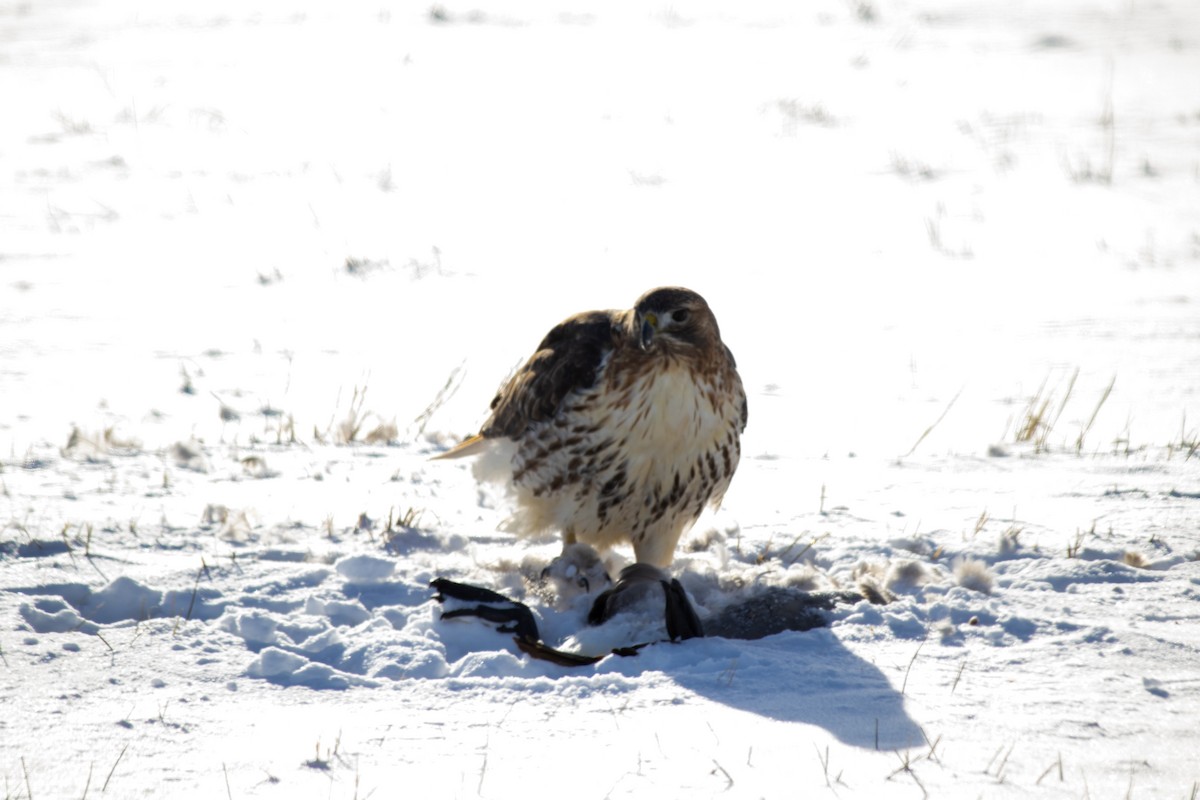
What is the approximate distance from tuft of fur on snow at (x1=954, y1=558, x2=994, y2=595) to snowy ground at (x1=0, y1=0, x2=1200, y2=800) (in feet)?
0.25

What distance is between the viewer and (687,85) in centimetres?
1460

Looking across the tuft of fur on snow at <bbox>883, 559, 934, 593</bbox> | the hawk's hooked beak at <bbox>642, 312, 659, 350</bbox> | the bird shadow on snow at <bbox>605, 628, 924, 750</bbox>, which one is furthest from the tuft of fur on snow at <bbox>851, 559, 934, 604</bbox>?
the hawk's hooked beak at <bbox>642, 312, 659, 350</bbox>

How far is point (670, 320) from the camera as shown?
4.29 meters

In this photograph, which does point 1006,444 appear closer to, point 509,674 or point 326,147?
point 509,674

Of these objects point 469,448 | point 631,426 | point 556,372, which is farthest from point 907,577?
point 469,448

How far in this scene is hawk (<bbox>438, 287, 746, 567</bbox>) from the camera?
432cm

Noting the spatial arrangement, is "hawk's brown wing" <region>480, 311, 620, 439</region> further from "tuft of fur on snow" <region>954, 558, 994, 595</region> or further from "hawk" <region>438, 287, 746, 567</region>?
"tuft of fur on snow" <region>954, 558, 994, 595</region>

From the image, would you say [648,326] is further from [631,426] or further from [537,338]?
[537,338]

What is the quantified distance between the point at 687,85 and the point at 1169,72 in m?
5.79

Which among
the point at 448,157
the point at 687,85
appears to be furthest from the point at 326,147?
the point at 687,85

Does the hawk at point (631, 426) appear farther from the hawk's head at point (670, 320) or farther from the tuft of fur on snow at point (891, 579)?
the tuft of fur on snow at point (891, 579)

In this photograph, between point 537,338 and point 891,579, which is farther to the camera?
point 537,338

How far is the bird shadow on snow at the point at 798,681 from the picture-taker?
337 cm

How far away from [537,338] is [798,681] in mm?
5125
